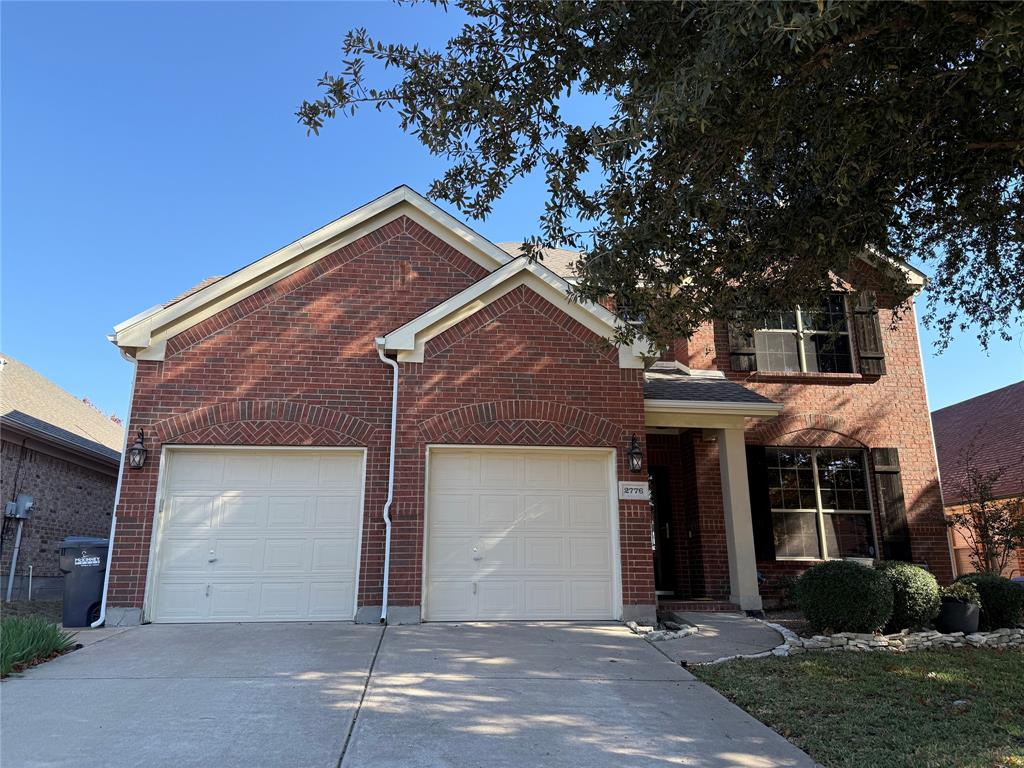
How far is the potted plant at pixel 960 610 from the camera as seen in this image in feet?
29.2

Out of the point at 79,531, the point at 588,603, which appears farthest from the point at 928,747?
the point at 79,531

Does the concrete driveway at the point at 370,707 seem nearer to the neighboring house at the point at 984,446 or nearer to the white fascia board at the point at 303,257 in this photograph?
the white fascia board at the point at 303,257

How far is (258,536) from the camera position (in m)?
9.39

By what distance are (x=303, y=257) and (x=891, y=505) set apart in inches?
440

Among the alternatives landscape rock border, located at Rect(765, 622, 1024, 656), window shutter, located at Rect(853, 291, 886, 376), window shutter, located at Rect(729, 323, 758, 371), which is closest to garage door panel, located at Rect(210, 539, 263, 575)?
landscape rock border, located at Rect(765, 622, 1024, 656)

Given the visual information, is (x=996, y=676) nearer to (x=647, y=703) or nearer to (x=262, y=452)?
(x=647, y=703)

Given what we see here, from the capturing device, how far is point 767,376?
12.9 meters

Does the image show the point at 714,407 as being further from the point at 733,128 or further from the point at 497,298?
the point at 733,128

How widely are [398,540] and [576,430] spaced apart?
288 centimetres

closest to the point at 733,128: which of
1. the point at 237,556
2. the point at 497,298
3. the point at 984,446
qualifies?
the point at 497,298

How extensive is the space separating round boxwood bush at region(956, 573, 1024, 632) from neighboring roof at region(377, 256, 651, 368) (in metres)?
5.47

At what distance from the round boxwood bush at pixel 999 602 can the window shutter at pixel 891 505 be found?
10.2 ft

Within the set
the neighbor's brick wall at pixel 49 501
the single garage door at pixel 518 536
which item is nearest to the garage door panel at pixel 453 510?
the single garage door at pixel 518 536

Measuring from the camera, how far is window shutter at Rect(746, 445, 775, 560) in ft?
39.3
